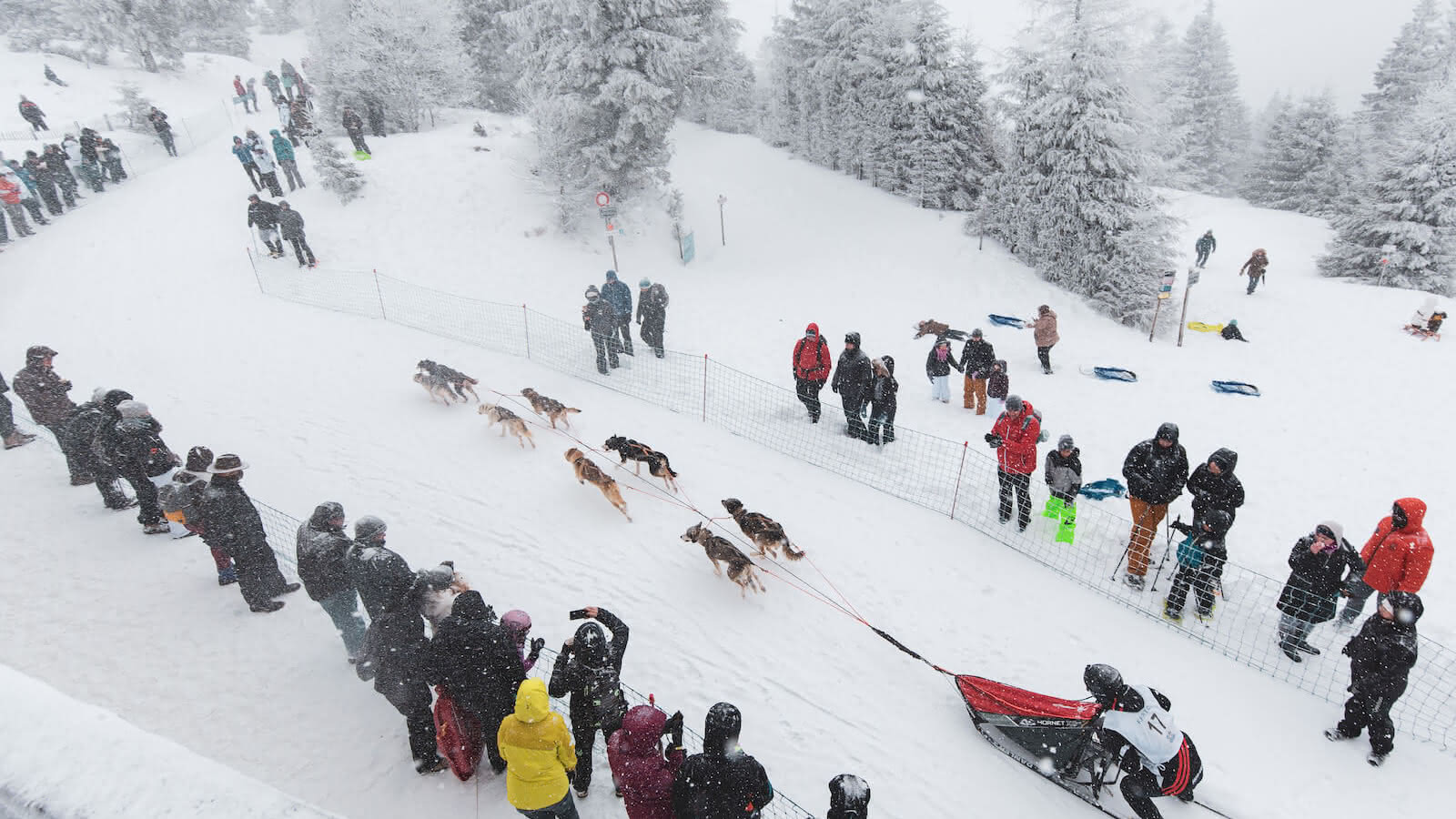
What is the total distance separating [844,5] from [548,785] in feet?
94.4

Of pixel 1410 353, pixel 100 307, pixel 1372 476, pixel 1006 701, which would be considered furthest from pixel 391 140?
pixel 1410 353

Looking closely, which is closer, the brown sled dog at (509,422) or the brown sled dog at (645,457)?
the brown sled dog at (645,457)

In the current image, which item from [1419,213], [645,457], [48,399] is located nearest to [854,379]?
[645,457]

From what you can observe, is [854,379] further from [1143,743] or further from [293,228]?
[293,228]

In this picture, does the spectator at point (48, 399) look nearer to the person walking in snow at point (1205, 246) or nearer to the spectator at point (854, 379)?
the spectator at point (854, 379)

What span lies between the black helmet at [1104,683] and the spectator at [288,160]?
72.3 ft

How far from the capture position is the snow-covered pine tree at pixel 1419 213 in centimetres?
2114

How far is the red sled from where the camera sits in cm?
456

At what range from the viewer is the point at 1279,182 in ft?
111

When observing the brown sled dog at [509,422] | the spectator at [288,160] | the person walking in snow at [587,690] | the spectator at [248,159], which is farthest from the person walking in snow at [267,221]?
the person walking in snow at [587,690]

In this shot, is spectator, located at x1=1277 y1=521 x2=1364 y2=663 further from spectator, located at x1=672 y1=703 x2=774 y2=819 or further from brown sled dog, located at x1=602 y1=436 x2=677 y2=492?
brown sled dog, located at x1=602 y1=436 x2=677 y2=492

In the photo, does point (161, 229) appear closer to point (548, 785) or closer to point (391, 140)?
point (391, 140)

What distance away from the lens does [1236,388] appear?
41.1ft

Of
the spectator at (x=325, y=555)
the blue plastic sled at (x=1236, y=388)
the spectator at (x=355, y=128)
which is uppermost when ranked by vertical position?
the spectator at (x=355, y=128)
